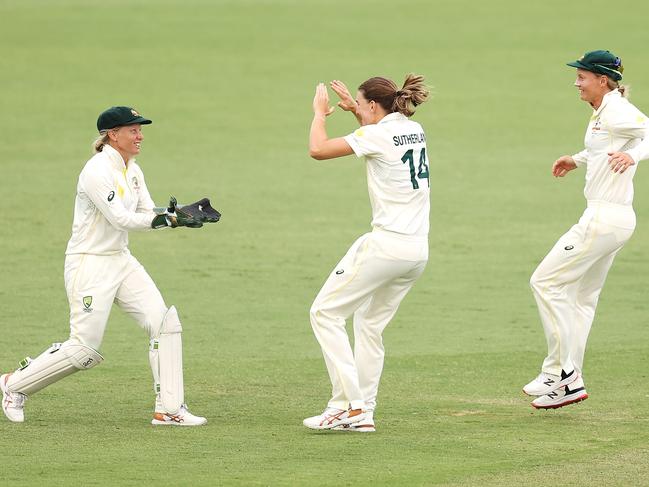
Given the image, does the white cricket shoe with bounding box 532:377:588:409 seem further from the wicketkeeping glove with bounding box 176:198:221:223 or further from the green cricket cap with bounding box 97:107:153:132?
the green cricket cap with bounding box 97:107:153:132

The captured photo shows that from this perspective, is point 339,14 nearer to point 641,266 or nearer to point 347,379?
point 641,266

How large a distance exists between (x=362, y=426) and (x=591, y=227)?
2.02 meters

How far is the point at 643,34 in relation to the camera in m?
28.3

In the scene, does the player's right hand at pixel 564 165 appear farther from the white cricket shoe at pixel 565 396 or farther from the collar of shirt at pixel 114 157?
the collar of shirt at pixel 114 157

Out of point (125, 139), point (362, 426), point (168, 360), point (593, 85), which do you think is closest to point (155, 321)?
point (168, 360)

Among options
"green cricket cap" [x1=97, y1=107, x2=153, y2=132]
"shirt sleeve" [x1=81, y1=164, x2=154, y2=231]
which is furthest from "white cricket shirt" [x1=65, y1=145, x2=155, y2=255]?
"green cricket cap" [x1=97, y1=107, x2=153, y2=132]

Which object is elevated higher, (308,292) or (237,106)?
(237,106)

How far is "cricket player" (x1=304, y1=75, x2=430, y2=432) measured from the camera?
8.30m

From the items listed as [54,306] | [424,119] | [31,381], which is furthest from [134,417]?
[424,119]

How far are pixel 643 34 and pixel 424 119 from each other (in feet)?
24.0

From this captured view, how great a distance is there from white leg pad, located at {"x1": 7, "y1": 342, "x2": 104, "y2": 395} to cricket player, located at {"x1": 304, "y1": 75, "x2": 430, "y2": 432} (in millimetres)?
1482

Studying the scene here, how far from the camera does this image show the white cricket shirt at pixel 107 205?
858 centimetres

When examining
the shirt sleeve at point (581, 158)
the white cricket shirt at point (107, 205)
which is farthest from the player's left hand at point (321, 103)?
the shirt sleeve at point (581, 158)

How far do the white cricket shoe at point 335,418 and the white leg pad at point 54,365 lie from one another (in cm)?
149
